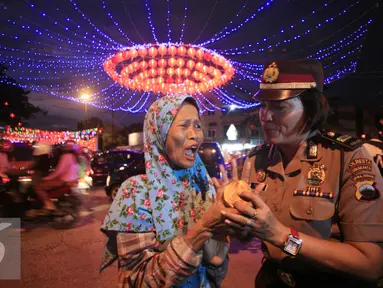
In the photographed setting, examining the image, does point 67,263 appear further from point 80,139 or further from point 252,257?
point 80,139

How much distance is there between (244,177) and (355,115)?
2597 cm

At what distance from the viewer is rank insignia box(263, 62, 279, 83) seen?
1.51 meters

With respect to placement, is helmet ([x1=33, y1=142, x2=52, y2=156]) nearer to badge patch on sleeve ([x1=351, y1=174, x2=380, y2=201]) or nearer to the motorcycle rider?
the motorcycle rider

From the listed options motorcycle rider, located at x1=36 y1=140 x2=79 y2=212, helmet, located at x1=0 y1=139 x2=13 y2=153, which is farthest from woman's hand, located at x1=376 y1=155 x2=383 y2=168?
helmet, located at x1=0 y1=139 x2=13 y2=153

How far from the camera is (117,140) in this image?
46.0 meters

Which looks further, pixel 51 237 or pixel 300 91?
pixel 51 237

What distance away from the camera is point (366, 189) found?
3.87 ft

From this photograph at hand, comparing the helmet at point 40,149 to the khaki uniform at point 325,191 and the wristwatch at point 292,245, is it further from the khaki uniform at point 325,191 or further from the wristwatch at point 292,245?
the wristwatch at point 292,245

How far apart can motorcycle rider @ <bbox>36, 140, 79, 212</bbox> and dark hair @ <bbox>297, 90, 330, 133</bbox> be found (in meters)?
6.65

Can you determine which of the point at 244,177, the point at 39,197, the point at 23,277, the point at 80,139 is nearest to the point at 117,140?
the point at 80,139

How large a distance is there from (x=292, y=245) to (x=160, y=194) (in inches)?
29.7

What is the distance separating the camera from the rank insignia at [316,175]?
1381mm

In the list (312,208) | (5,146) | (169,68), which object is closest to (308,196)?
(312,208)

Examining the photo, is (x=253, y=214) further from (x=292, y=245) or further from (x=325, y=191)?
(x=325, y=191)
